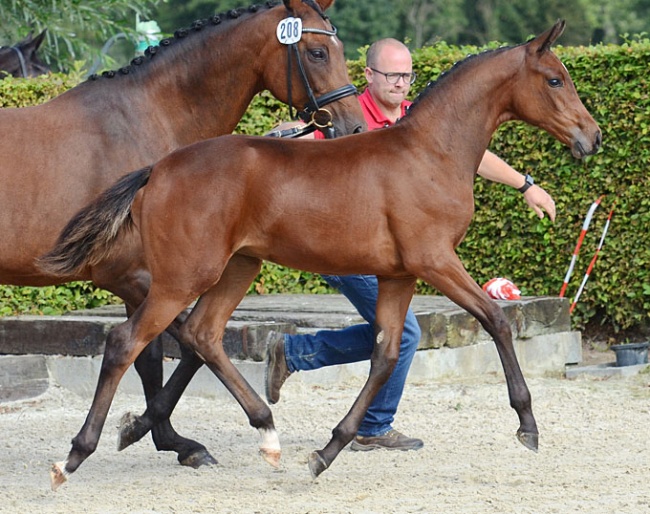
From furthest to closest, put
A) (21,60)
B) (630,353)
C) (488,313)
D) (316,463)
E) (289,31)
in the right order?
(21,60)
(630,353)
(289,31)
(316,463)
(488,313)

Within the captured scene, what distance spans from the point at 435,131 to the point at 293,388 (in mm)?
2865

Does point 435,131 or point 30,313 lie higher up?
point 435,131

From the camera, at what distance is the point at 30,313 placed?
794 cm

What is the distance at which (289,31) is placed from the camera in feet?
16.6

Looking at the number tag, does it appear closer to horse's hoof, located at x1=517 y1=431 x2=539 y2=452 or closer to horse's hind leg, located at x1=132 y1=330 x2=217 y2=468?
horse's hind leg, located at x1=132 y1=330 x2=217 y2=468

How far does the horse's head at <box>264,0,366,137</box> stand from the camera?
16.5 ft

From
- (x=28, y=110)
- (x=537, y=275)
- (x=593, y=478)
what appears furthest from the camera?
(x=537, y=275)

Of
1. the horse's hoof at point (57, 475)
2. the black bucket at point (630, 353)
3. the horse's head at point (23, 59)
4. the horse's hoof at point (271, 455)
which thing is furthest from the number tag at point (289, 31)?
the horse's head at point (23, 59)

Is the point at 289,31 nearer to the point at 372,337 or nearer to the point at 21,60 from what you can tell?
the point at 372,337

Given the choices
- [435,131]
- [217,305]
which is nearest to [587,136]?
[435,131]

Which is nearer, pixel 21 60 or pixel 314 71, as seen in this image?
pixel 314 71

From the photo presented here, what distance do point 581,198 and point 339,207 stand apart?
4.35 meters

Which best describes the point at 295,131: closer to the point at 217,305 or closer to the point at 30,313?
the point at 217,305

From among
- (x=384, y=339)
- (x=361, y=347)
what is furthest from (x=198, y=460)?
(x=384, y=339)
